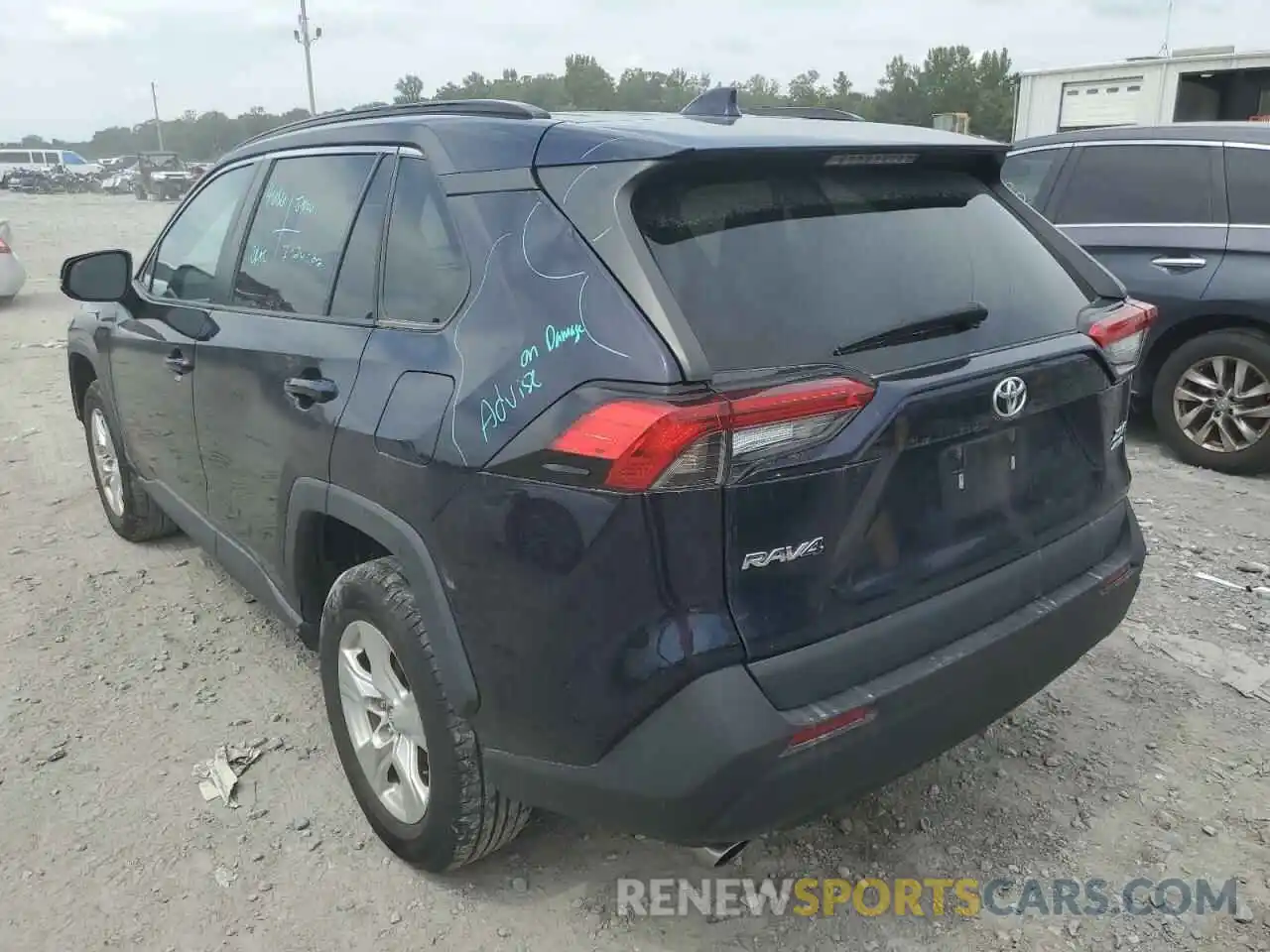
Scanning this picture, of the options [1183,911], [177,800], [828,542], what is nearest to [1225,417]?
[1183,911]

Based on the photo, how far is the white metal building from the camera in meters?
12.1

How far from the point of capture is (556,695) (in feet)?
6.63

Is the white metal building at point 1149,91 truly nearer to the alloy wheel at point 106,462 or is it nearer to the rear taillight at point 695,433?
the alloy wheel at point 106,462

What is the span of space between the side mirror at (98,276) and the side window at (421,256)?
1818 mm

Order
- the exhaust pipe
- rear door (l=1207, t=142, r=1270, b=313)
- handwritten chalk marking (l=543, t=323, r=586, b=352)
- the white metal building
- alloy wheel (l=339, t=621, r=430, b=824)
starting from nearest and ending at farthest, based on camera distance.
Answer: handwritten chalk marking (l=543, t=323, r=586, b=352) < the exhaust pipe < alloy wheel (l=339, t=621, r=430, b=824) < rear door (l=1207, t=142, r=1270, b=313) < the white metal building

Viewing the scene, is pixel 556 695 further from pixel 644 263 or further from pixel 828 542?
pixel 644 263

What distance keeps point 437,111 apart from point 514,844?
1917 millimetres

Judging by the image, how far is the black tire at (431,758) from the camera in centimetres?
228

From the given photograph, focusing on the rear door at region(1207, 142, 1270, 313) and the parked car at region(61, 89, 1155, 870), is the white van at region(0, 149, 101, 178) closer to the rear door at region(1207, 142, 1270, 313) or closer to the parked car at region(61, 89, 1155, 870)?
the rear door at region(1207, 142, 1270, 313)

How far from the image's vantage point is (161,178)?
1649 inches

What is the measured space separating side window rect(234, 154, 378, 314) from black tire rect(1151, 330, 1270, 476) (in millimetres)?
4632

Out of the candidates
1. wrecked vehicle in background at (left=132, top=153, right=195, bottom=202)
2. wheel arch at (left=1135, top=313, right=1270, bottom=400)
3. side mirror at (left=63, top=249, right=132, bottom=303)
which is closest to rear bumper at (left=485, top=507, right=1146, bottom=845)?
side mirror at (left=63, top=249, right=132, bottom=303)

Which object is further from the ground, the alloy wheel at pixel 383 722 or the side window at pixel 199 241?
the side window at pixel 199 241

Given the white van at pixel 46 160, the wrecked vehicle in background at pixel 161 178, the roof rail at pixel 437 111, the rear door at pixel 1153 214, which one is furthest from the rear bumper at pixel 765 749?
the white van at pixel 46 160
